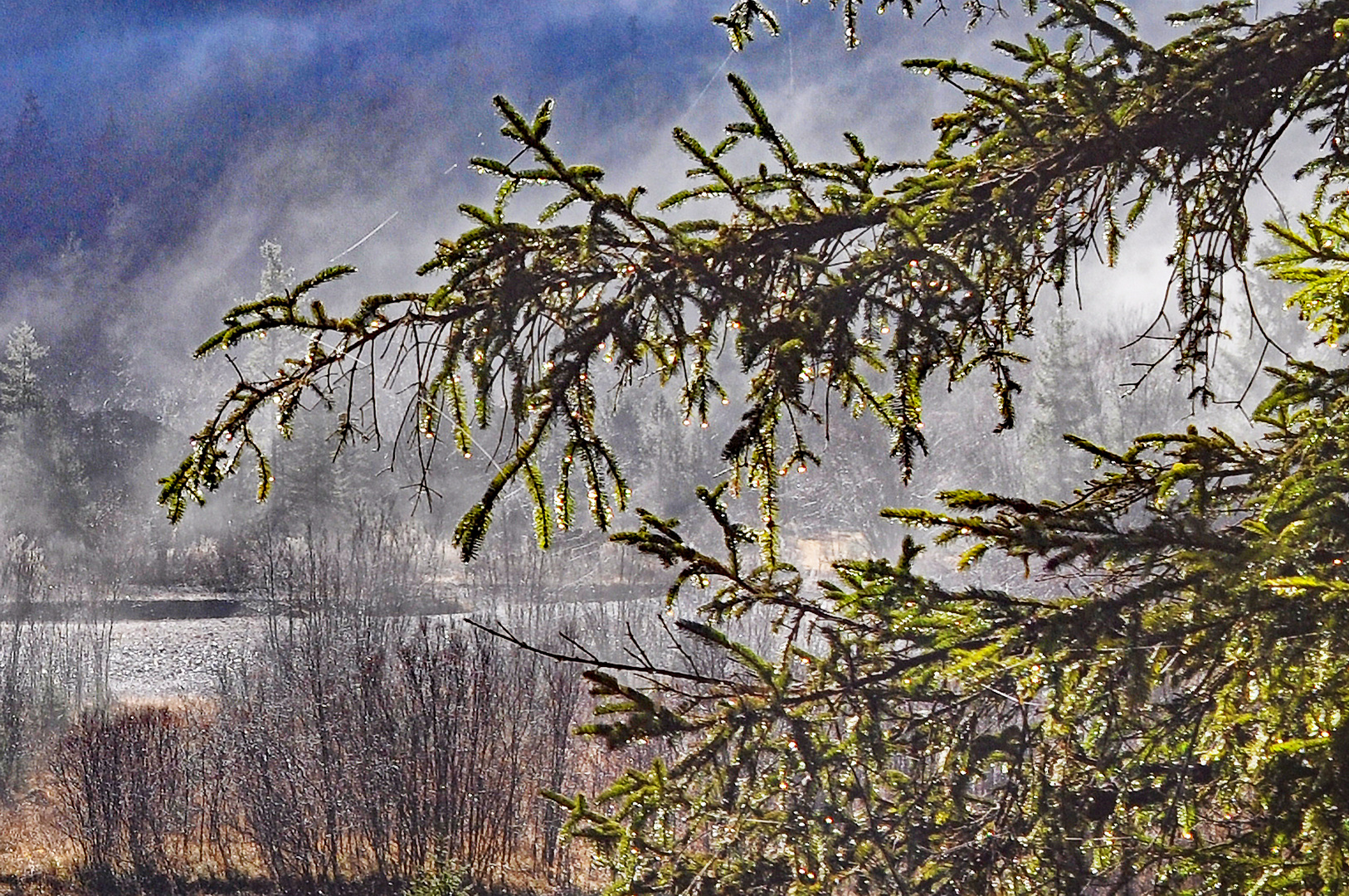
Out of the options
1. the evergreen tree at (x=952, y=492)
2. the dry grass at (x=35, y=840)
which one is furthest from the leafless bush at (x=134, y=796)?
the evergreen tree at (x=952, y=492)

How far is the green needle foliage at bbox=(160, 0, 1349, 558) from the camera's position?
2.06 m

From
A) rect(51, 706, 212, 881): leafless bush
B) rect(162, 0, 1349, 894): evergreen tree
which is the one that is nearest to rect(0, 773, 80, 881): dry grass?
rect(51, 706, 212, 881): leafless bush

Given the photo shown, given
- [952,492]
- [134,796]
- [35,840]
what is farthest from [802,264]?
[35,840]

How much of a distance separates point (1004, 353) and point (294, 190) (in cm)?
10710

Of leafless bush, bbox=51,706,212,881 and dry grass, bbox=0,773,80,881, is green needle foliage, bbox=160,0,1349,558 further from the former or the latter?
dry grass, bbox=0,773,80,881

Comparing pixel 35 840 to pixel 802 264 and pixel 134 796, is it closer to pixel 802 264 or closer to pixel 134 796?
pixel 134 796

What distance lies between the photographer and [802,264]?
90.4 inches

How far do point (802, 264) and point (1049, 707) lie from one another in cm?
104

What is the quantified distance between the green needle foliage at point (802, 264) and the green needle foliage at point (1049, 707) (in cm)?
34

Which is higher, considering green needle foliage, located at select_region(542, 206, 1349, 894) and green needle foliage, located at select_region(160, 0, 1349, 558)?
green needle foliage, located at select_region(160, 0, 1349, 558)

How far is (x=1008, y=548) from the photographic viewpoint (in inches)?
101

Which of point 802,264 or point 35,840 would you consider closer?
point 802,264

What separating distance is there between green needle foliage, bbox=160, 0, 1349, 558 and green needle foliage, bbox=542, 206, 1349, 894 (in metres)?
0.34

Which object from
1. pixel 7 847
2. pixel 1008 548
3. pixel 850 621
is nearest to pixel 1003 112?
pixel 1008 548
